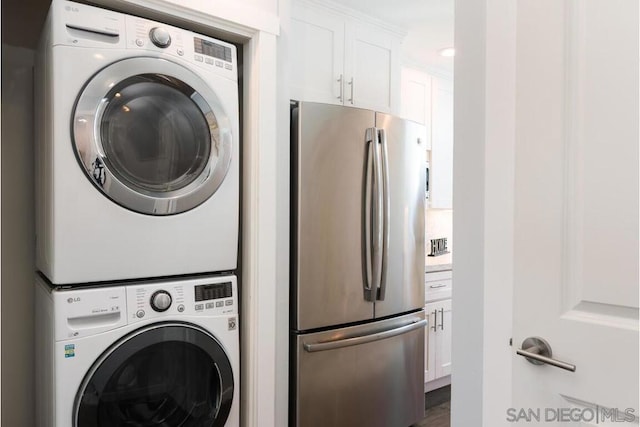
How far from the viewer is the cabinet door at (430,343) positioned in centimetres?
299

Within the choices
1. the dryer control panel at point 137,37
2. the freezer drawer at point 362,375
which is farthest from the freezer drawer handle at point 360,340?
the dryer control panel at point 137,37

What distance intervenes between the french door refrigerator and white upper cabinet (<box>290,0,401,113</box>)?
362 mm

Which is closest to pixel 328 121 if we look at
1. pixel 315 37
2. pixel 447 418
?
pixel 315 37

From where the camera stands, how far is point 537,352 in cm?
105

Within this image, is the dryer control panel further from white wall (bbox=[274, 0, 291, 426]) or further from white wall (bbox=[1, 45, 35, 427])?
white wall (bbox=[1, 45, 35, 427])

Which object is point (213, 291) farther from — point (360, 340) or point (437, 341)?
point (437, 341)

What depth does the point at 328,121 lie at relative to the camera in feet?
6.98

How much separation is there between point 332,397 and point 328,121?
1.29 m

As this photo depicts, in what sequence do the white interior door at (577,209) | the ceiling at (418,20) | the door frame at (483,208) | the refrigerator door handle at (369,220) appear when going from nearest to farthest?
1. the white interior door at (577,209)
2. the door frame at (483,208)
3. the refrigerator door handle at (369,220)
4. the ceiling at (418,20)

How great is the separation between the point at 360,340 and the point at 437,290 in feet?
3.44

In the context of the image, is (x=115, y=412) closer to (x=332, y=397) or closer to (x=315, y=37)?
(x=332, y=397)

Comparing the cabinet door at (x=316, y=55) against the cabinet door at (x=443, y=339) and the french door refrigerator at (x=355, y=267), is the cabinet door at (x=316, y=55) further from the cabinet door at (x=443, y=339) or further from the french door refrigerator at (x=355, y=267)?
the cabinet door at (x=443, y=339)

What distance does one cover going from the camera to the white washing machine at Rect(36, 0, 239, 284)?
136 centimetres

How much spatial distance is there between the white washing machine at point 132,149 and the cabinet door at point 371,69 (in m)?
1.14
